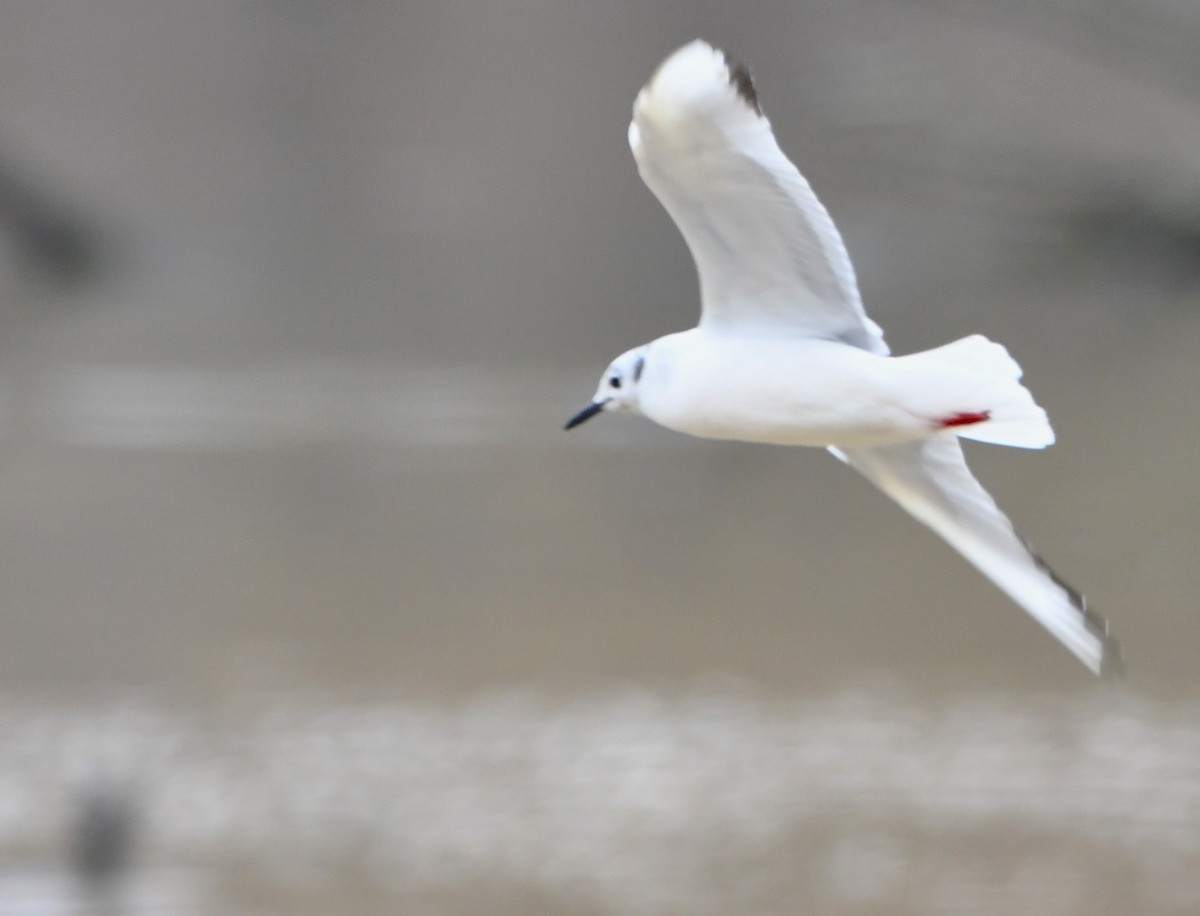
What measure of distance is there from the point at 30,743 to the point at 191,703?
0.38m

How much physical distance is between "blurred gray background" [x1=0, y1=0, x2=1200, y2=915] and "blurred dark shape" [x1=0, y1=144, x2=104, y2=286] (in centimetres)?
2

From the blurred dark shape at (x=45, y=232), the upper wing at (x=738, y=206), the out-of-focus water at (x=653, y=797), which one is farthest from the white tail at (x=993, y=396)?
the blurred dark shape at (x=45, y=232)

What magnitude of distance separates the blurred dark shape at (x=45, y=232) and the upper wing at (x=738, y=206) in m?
6.34

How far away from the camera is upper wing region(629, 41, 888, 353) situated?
1916 millimetres

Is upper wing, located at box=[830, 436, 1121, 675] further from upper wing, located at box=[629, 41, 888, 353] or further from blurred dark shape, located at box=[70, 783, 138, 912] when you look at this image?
blurred dark shape, located at box=[70, 783, 138, 912]

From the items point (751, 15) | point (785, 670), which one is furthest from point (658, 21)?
point (785, 670)

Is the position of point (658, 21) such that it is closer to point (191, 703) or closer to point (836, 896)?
point (191, 703)

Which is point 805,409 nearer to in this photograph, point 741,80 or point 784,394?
point 784,394

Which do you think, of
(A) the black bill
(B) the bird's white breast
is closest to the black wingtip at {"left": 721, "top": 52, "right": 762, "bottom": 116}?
(B) the bird's white breast

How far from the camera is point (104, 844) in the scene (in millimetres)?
4109

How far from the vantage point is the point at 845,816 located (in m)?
4.29

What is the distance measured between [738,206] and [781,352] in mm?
172

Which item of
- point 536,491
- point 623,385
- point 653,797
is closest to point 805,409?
point 623,385

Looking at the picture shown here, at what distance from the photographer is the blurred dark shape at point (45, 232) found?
8.13 m
